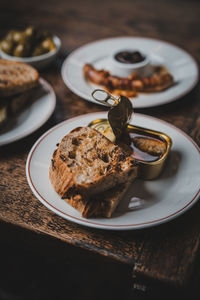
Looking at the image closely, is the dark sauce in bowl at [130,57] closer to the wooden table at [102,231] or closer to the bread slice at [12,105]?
the wooden table at [102,231]

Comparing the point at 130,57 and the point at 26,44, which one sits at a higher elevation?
the point at 130,57

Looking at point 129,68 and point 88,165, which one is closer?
point 88,165

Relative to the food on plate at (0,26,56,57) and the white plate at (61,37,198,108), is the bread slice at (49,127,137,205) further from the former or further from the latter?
the food on plate at (0,26,56,57)

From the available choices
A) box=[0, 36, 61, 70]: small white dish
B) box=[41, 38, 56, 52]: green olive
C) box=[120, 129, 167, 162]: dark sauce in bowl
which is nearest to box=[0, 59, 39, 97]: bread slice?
box=[0, 36, 61, 70]: small white dish

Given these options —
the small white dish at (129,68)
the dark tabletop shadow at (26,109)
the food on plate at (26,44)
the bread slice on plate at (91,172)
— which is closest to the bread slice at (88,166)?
the bread slice on plate at (91,172)

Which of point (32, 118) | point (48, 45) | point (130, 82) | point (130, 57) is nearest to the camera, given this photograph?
point (32, 118)

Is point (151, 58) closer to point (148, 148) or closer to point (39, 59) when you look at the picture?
point (39, 59)

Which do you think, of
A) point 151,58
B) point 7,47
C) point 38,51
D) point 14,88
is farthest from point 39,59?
point 151,58

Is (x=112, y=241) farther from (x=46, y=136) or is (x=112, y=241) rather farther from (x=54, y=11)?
(x=54, y=11)
